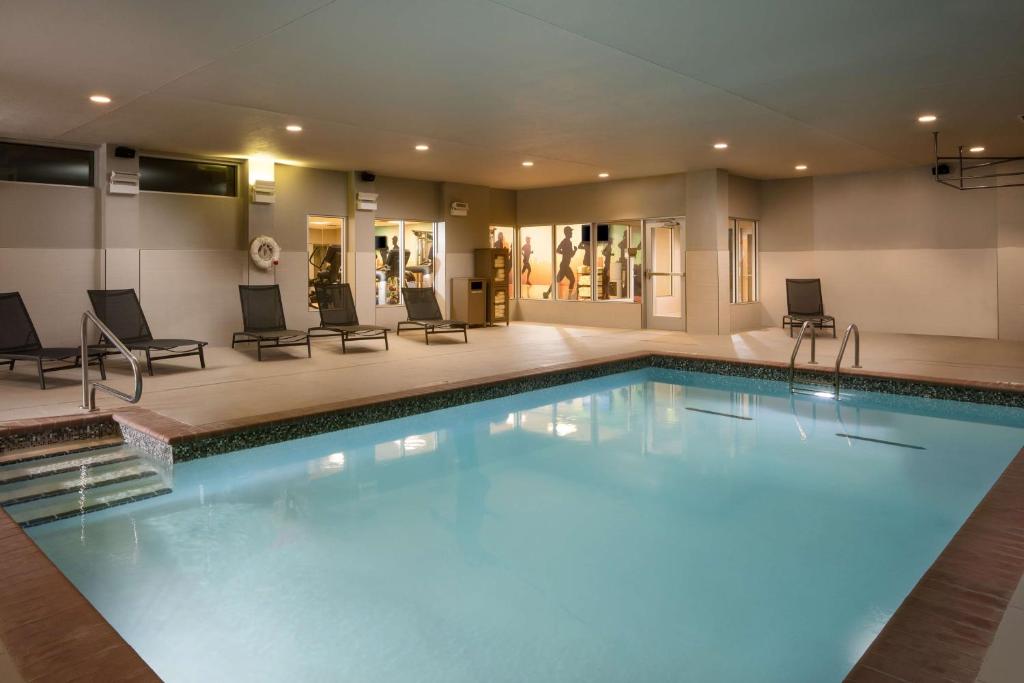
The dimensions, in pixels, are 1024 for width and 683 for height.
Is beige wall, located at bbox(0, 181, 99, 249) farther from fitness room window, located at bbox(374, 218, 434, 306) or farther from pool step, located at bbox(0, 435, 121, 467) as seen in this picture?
pool step, located at bbox(0, 435, 121, 467)

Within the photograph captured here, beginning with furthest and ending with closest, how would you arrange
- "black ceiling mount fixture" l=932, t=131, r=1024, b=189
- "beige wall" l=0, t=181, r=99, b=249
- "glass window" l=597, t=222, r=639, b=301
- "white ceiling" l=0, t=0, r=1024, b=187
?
"glass window" l=597, t=222, r=639, b=301 → "black ceiling mount fixture" l=932, t=131, r=1024, b=189 → "beige wall" l=0, t=181, r=99, b=249 → "white ceiling" l=0, t=0, r=1024, b=187

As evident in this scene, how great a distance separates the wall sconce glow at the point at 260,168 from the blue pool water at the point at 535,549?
18.8ft

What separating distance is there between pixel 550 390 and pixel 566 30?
386 cm

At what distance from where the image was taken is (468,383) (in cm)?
662

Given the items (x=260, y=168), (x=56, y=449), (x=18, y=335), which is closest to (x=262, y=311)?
(x=260, y=168)

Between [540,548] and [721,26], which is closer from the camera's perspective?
[540,548]

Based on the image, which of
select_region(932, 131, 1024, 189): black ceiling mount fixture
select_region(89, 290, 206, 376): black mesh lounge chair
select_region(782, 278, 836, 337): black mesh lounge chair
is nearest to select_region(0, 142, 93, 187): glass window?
select_region(89, 290, 206, 376): black mesh lounge chair

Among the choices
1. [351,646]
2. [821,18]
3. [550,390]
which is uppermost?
[821,18]

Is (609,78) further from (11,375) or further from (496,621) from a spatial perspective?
(11,375)

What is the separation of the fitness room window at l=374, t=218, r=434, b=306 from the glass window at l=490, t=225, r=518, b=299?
5.83 feet

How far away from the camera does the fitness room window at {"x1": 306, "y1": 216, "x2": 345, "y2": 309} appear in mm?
11531

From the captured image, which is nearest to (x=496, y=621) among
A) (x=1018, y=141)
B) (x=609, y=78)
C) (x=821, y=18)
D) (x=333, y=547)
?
(x=333, y=547)

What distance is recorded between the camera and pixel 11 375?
23.5 feet

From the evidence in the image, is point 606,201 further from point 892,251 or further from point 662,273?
point 892,251
